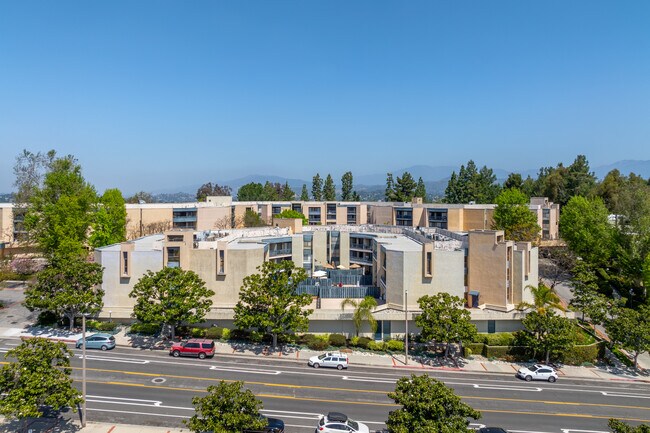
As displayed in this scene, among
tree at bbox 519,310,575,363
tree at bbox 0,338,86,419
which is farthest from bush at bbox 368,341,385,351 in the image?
tree at bbox 0,338,86,419

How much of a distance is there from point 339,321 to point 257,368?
11.2 meters

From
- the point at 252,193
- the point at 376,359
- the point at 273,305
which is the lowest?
the point at 376,359

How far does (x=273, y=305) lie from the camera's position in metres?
40.7

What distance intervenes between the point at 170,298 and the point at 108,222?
39.0 meters

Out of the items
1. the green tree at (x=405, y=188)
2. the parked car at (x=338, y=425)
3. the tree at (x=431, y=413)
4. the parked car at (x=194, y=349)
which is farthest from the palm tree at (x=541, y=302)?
the green tree at (x=405, y=188)

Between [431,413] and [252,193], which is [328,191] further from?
[431,413]

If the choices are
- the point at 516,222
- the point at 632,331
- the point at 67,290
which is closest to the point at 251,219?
the point at 67,290

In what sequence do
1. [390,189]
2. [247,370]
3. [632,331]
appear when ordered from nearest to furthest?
[247,370] < [632,331] < [390,189]

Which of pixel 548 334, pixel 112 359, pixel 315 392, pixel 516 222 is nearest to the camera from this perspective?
pixel 315 392

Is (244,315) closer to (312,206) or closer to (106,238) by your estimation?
(106,238)

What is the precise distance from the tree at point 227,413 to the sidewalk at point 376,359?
1738 centimetres

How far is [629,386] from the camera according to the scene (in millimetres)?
37531

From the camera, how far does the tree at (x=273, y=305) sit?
4050cm

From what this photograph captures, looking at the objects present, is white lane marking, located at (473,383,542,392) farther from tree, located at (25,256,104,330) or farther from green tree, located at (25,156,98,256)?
green tree, located at (25,156,98,256)
